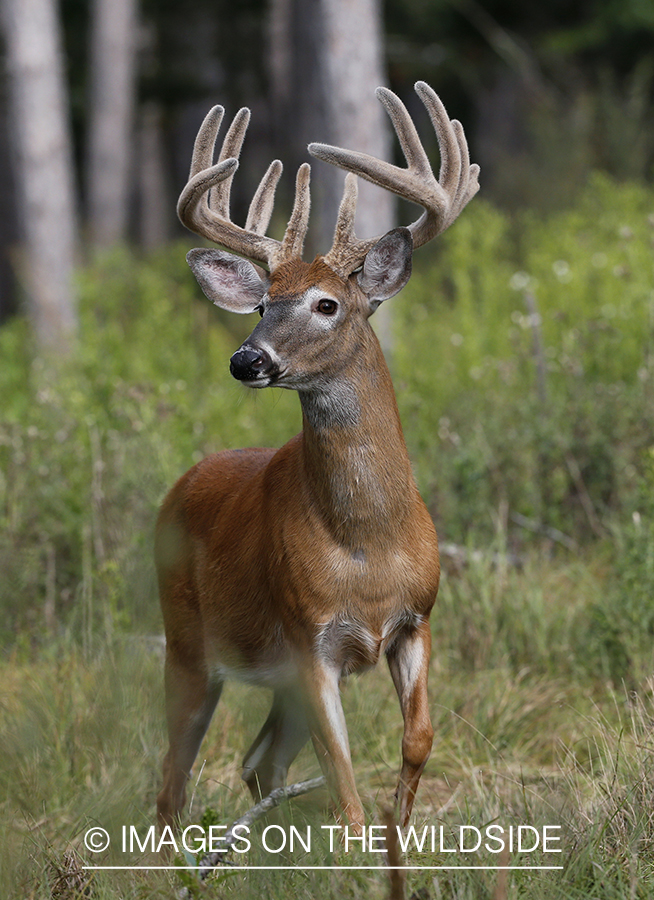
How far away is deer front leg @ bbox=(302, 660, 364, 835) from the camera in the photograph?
10.5 ft

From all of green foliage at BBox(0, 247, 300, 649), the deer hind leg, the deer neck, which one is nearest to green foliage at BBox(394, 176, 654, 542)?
green foliage at BBox(0, 247, 300, 649)

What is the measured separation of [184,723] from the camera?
3.97 metres

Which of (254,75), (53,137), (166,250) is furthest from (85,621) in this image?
(254,75)

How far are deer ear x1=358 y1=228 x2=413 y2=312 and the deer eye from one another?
0.50ft

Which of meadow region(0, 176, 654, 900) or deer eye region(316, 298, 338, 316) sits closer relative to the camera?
meadow region(0, 176, 654, 900)

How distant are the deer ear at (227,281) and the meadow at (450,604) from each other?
320 mm

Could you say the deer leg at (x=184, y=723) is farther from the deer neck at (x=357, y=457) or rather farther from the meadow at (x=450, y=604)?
the deer neck at (x=357, y=457)

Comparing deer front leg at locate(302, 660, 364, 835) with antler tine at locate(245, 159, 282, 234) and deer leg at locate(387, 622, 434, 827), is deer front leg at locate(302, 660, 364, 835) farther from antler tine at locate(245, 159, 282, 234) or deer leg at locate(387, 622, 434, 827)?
antler tine at locate(245, 159, 282, 234)

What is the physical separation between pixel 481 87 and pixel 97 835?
19923mm

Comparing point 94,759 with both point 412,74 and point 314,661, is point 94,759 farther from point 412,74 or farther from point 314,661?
point 412,74

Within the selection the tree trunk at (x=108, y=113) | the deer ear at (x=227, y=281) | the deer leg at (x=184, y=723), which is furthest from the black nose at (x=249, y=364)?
the tree trunk at (x=108, y=113)

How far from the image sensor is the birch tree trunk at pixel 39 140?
12.9 metres

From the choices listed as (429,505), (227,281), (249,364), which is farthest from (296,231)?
(429,505)

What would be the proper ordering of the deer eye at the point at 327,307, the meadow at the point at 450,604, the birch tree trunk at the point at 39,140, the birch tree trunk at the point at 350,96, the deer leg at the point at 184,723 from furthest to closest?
1. the birch tree trunk at the point at 39,140
2. the birch tree trunk at the point at 350,96
3. the deer leg at the point at 184,723
4. the deer eye at the point at 327,307
5. the meadow at the point at 450,604
